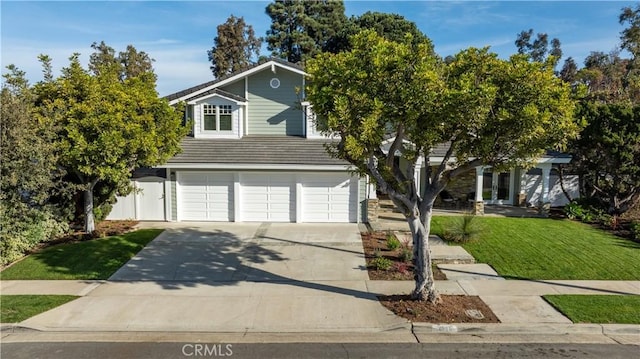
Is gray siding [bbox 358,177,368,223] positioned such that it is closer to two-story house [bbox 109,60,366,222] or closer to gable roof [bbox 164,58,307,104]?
two-story house [bbox 109,60,366,222]

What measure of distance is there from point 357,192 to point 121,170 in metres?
8.71

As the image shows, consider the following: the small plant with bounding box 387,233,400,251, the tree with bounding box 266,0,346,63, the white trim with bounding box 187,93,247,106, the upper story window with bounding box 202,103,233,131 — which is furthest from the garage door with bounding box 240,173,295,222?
the tree with bounding box 266,0,346,63

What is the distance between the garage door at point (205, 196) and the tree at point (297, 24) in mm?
33982

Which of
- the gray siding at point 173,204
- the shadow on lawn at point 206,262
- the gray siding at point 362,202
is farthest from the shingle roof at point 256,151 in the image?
the shadow on lawn at point 206,262

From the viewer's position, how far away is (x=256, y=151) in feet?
61.0

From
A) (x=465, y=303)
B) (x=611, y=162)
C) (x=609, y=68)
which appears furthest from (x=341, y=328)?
(x=609, y=68)

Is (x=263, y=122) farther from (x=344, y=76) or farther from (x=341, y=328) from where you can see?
(x=341, y=328)

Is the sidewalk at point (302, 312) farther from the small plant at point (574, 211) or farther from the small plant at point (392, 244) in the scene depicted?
the small plant at point (574, 211)

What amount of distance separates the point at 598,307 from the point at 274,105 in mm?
14368

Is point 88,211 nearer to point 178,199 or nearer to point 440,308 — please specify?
point 178,199

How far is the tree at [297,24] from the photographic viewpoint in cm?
5025

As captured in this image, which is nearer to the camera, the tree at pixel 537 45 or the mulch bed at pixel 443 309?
the mulch bed at pixel 443 309

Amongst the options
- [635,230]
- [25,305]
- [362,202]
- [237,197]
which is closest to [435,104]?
[25,305]

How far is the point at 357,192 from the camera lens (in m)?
18.4
